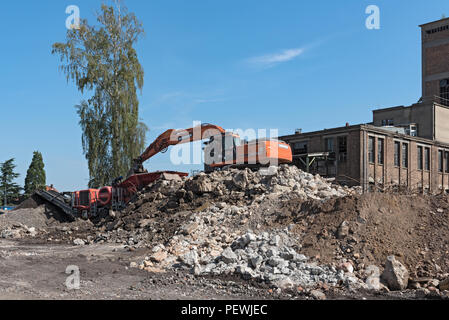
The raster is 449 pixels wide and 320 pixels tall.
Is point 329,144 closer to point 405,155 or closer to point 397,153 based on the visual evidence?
point 397,153

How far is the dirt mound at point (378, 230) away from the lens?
1007 centimetres

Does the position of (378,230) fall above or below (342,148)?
below

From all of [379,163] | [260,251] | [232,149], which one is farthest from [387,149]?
[260,251]

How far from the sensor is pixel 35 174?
47594 mm

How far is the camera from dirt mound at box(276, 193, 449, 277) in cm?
1007

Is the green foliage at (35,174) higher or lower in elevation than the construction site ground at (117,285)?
higher

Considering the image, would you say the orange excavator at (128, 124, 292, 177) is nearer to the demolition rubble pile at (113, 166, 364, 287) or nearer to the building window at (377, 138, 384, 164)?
the demolition rubble pile at (113, 166, 364, 287)

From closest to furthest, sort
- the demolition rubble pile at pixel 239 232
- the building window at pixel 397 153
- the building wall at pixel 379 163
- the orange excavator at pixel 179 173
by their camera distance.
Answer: the demolition rubble pile at pixel 239 232
the orange excavator at pixel 179 173
the building wall at pixel 379 163
the building window at pixel 397 153

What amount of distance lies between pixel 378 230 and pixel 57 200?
17129 millimetres

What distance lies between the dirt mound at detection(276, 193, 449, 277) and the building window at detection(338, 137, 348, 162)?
68.9ft

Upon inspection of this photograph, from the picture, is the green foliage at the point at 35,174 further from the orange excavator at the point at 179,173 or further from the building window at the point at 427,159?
the building window at the point at 427,159

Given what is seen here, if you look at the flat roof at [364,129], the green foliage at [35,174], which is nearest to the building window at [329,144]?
the flat roof at [364,129]
